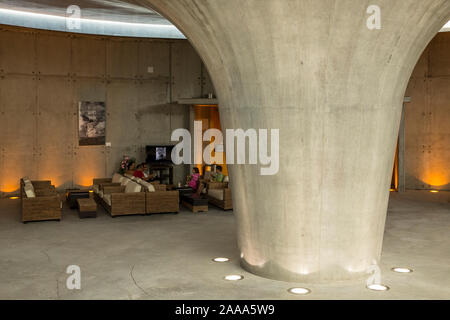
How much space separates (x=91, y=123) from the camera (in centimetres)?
1761

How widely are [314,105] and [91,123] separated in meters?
12.6

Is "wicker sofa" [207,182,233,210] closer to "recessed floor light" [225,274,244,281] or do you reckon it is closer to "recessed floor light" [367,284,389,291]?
"recessed floor light" [225,274,244,281]

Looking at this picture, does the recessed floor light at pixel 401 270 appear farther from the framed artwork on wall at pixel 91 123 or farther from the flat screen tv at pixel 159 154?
the framed artwork on wall at pixel 91 123

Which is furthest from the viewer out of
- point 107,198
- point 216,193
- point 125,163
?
point 125,163

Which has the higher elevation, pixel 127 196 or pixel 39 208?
pixel 127 196

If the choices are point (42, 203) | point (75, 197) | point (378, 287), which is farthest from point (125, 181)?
point (378, 287)

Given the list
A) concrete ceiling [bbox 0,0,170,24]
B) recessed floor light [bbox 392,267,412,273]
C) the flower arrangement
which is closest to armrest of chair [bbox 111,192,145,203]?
the flower arrangement

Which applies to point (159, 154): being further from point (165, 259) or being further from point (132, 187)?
point (165, 259)

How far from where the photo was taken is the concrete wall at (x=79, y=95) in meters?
16.5

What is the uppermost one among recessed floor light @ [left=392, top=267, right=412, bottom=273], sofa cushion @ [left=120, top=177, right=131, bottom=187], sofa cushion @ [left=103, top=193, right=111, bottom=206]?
sofa cushion @ [left=120, top=177, right=131, bottom=187]

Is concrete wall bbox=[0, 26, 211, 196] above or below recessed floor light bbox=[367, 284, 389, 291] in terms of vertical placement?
above

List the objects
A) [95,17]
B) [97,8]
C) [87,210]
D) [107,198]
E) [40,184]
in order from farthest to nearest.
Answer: [95,17] < [97,8] < [40,184] < [107,198] < [87,210]

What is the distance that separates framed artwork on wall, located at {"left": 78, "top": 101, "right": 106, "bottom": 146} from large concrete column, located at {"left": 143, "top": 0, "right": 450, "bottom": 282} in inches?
434

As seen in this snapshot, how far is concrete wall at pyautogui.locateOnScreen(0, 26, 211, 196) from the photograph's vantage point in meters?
16.5
